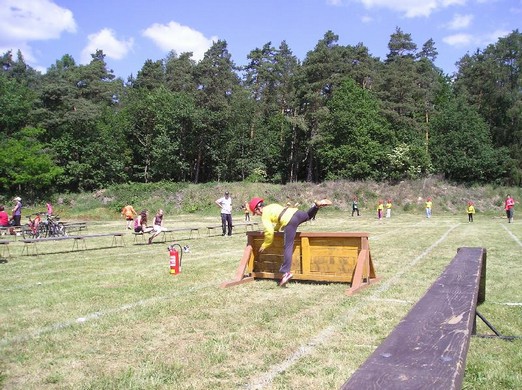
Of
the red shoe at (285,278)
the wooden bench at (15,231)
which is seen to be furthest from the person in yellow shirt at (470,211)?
the wooden bench at (15,231)

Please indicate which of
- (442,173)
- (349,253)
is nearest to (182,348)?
(349,253)

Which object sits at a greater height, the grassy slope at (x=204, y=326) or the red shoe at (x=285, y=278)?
the red shoe at (x=285, y=278)

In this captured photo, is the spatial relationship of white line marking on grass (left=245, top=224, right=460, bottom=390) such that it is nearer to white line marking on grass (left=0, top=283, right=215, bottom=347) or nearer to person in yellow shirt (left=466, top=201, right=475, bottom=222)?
white line marking on grass (left=0, top=283, right=215, bottom=347)

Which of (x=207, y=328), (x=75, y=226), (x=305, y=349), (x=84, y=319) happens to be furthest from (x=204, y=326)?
(x=75, y=226)

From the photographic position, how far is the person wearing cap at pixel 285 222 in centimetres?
801

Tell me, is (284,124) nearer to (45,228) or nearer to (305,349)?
(45,228)

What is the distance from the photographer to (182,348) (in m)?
4.78

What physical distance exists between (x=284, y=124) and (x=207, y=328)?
171 feet

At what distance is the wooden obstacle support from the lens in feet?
26.8

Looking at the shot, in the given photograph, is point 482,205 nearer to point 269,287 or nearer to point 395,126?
point 395,126

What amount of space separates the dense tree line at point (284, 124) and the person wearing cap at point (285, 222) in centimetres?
3967

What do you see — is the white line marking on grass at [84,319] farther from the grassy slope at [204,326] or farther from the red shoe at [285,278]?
the red shoe at [285,278]

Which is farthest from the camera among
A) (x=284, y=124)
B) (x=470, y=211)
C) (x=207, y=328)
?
(x=284, y=124)

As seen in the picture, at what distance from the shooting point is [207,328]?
5.50m
